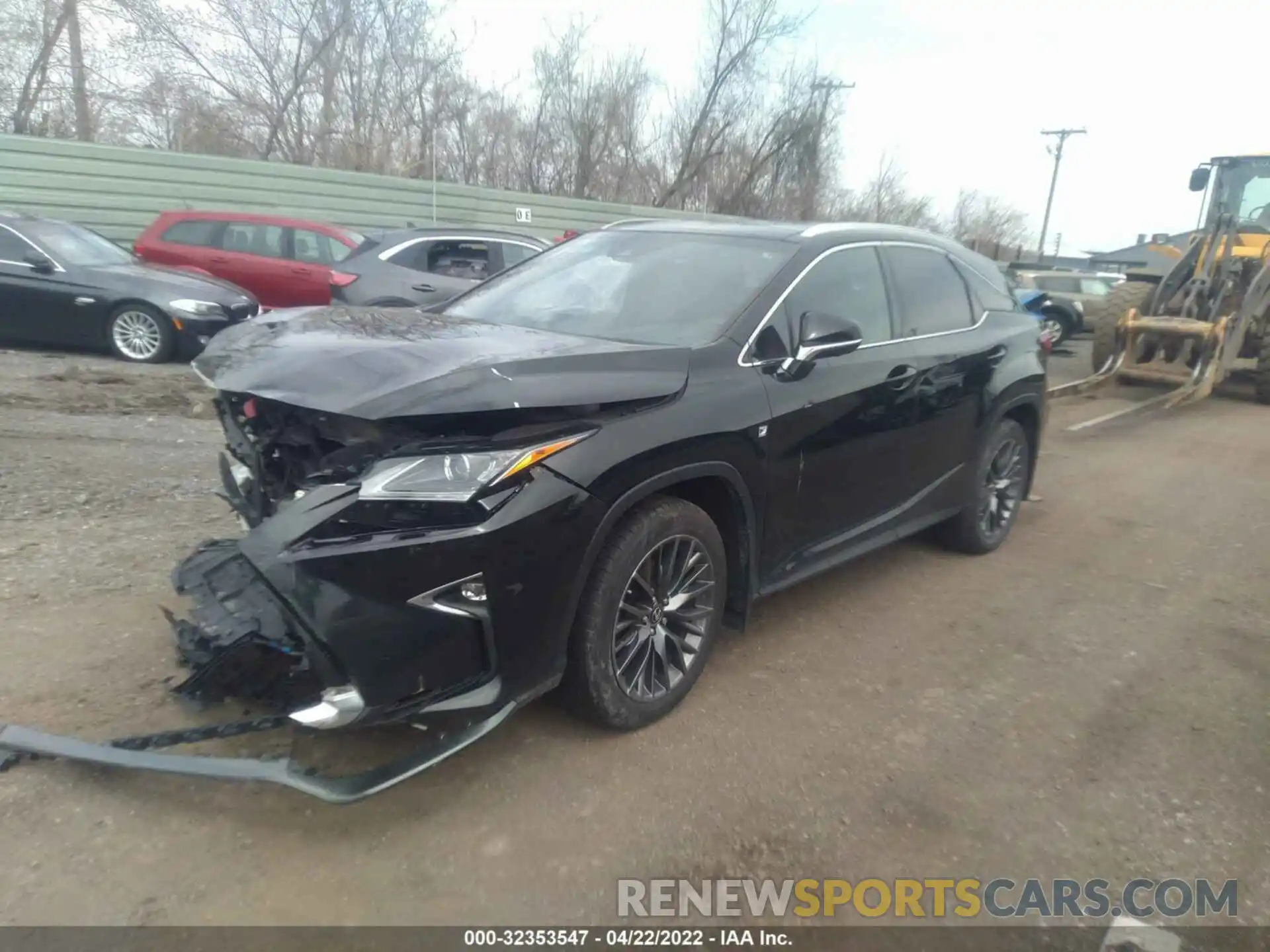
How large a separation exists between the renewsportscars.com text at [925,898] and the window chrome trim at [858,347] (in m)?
1.82

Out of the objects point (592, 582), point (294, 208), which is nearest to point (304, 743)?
point (592, 582)

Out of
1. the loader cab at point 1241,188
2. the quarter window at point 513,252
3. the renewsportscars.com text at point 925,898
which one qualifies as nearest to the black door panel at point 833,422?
the renewsportscars.com text at point 925,898

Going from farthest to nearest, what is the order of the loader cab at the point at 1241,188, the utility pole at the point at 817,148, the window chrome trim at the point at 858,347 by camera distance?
1. the utility pole at the point at 817,148
2. the loader cab at the point at 1241,188
3. the window chrome trim at the point at 858,347

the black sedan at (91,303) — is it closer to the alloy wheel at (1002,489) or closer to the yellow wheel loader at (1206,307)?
the alloy wheel at (1002,489)

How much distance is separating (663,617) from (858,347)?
1423 mm

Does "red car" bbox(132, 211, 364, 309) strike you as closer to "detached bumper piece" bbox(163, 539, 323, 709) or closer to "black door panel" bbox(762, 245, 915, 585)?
"black door panel" bbox(762, 245, 915, 585)

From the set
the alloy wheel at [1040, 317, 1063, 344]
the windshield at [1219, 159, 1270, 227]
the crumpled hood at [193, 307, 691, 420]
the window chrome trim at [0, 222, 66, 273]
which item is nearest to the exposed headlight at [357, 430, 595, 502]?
the crumpled hood at [193, 307, 691, 420]

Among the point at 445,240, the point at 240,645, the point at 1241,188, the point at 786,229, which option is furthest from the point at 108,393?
the point at 1241,188

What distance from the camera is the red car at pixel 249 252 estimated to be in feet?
38.1

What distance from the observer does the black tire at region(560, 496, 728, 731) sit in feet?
10.0

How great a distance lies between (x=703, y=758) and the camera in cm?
327

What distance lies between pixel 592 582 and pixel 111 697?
1.79 m

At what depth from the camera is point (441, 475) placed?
2703 mm

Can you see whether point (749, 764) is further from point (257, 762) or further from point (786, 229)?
point (786, 229)
